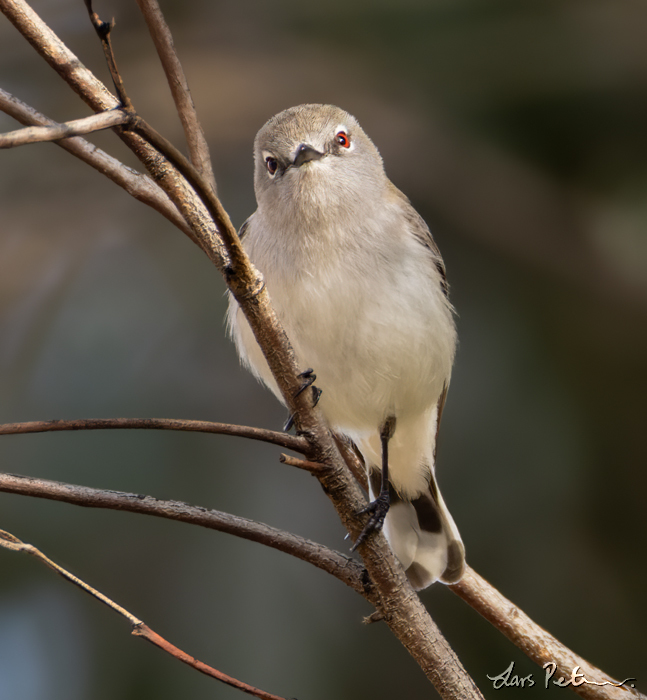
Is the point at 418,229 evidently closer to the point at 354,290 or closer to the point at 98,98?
the point at 354,290

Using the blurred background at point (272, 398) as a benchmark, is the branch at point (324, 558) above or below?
below

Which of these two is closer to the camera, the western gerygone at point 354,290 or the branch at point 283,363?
the branch at point 283,363

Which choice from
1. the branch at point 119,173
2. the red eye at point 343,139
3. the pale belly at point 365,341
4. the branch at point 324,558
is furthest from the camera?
the red eye at point 343,139

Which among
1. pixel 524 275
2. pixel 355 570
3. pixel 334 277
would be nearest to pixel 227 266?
pixel 355 570

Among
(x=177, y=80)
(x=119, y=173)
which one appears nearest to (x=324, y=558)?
(x=119, y=173)

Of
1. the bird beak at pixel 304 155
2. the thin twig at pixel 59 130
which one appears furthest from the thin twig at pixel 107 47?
the bird beak at pixel 304 155

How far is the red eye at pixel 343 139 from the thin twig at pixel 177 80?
1.65ft

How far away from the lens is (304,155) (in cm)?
160

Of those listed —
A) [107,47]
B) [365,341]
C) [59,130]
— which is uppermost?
[365,341]

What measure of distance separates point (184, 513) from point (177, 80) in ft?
2.44

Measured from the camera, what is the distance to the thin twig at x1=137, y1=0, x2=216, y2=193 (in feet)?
3.62

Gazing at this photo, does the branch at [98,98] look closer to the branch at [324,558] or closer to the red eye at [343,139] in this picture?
the branch at [324,558]

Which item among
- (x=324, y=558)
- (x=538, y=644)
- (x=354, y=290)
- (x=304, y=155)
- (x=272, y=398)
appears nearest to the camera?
(x=324, y=558)

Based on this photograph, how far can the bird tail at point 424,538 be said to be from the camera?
1.56 metres
